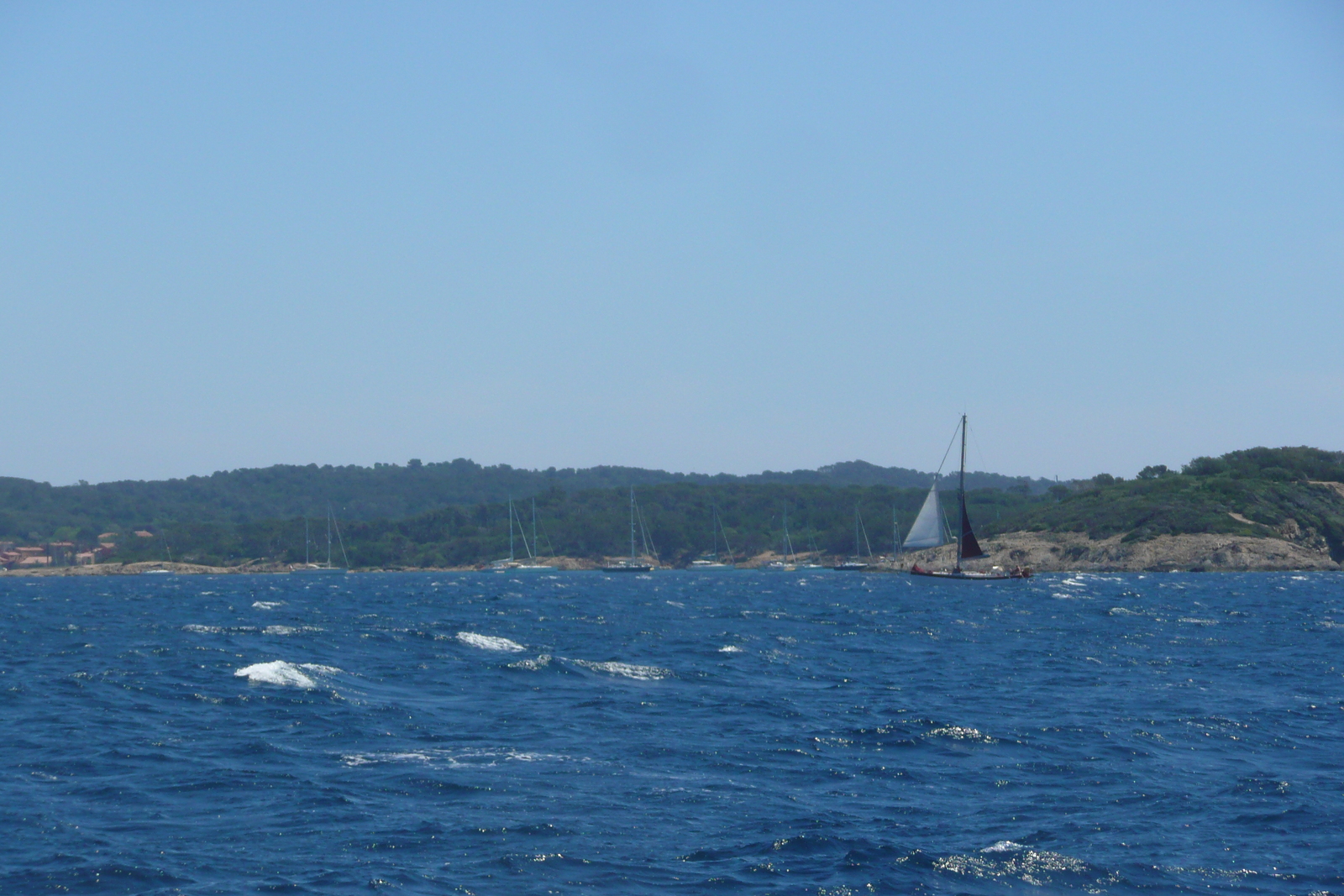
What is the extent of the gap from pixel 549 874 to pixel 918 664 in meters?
27.9

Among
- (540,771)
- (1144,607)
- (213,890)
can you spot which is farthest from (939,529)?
(213,890)

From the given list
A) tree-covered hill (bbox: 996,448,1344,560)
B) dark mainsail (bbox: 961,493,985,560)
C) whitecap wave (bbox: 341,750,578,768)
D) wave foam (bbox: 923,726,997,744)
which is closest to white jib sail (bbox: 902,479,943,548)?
dark mainsail (bbox: 961,493,985,560)

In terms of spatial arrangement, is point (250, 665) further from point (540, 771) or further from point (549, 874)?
point (549, 874)

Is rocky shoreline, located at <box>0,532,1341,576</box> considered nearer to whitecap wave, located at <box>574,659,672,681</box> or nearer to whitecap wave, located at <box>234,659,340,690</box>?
whitecap wave, located at <box>574,659,672,681</box>

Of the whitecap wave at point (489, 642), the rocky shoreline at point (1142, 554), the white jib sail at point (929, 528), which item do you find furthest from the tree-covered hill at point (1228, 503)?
the whitecap wave at point (489, 642)

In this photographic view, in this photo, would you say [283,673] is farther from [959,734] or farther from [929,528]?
[929,528]

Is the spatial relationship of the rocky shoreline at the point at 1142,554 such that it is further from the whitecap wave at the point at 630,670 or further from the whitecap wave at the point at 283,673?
the whitecap wave at the point at 283,673

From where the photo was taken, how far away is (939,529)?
127562 millimetres

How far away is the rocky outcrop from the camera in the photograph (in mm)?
146500

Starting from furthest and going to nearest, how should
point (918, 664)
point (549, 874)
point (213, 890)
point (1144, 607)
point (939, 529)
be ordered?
point (939, 529) → point (1144, 607) → point (918, 664) → point (549, 874) → point (213, 890)

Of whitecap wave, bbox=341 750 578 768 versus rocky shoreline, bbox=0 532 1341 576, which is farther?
rocky shoreline, bbox=0 532 1341 576

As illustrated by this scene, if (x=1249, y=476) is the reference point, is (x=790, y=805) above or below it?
below

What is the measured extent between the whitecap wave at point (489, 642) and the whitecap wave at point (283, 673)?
8327mm

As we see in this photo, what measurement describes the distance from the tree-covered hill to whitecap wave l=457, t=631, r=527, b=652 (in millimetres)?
127748
